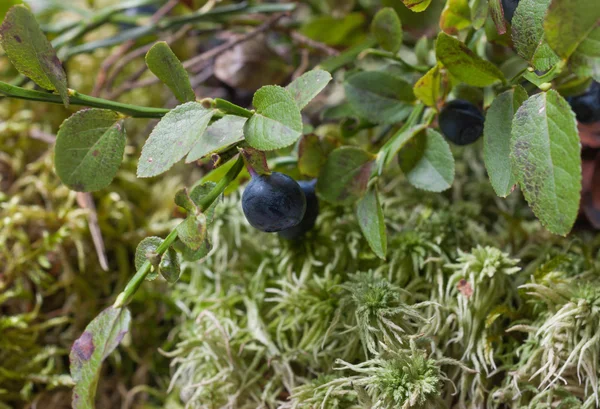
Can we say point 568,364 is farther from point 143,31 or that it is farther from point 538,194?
point 143,31

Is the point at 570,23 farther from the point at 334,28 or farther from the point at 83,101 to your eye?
the point at 334,28

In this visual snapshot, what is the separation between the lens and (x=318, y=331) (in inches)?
30.1

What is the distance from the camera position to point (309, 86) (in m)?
0.58

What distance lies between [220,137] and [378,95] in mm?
298

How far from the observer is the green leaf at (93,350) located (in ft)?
1.95

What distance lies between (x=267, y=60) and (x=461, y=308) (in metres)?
0.63

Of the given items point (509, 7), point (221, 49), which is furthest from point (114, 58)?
point (509, 7)

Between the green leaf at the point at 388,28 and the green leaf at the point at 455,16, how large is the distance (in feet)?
0.23

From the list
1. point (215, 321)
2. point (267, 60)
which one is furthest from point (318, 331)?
point (267, 60)

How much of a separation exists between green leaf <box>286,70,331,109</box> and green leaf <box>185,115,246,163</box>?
0.06 meters

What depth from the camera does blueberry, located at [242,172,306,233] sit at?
61cm

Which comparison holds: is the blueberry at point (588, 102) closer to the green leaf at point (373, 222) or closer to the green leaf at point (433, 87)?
the green leaf at point (433, 87)

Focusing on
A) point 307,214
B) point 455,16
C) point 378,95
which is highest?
point 455,16

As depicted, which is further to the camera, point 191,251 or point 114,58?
point 114,58
